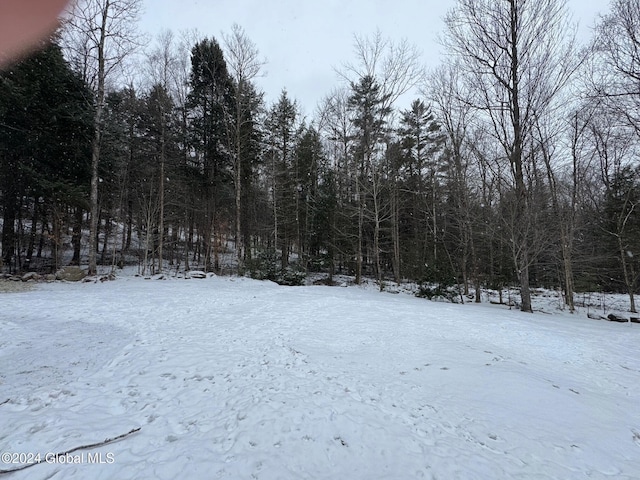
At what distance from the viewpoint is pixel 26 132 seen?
42.0ft

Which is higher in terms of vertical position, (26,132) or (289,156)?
(289,156)

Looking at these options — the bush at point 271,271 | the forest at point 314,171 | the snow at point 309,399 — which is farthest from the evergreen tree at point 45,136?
the snow at point 309,399

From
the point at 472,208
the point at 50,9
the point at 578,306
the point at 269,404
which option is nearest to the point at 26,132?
the point at 50,9

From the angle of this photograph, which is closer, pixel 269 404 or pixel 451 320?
pixel 269 404

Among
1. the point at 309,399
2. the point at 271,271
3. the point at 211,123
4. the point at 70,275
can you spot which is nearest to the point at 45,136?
the point at 70,275

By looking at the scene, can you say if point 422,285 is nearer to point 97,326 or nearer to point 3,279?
point 97,326

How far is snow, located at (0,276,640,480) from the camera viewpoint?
232 centimetres

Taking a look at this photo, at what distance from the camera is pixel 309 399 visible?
3.35 meters

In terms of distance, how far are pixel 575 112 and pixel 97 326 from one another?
1900cm

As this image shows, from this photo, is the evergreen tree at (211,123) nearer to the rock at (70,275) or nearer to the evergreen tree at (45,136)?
the evergreen tree at (45,136)

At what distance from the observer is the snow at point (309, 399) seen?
232 cm

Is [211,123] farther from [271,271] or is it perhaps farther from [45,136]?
[271,271]

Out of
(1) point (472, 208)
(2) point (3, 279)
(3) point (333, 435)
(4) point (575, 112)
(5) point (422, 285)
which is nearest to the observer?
(3) point (333, 435)

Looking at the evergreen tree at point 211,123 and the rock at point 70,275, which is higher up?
the evergreen tree at point 211,123
